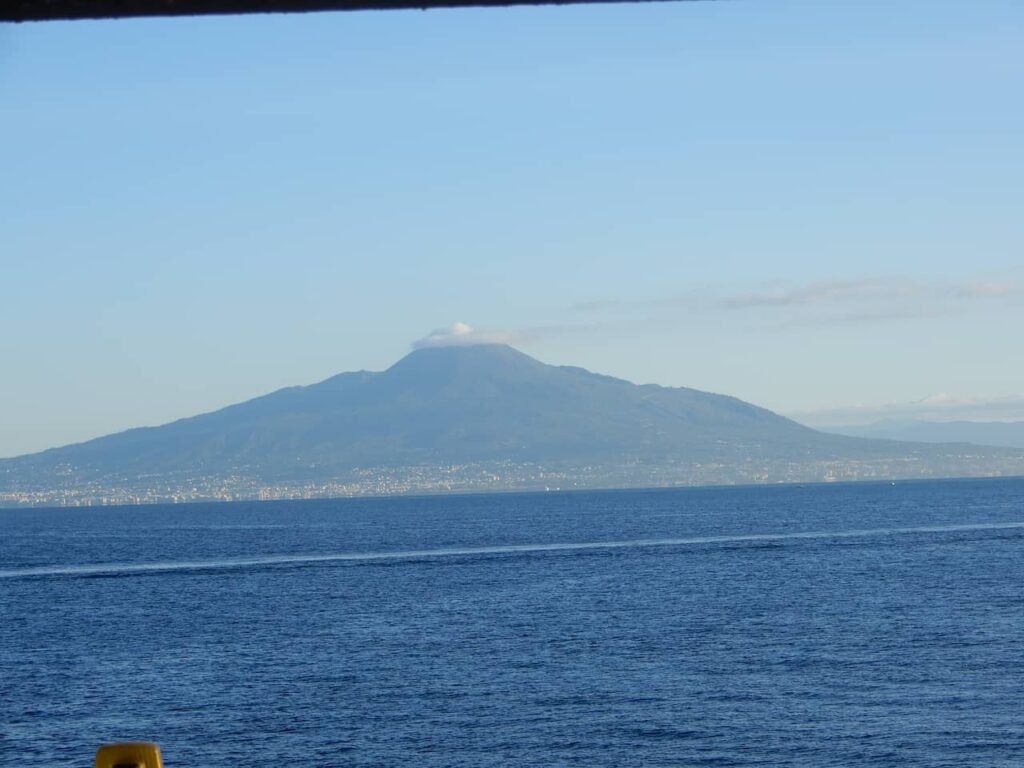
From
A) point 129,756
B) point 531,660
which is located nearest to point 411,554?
point 531,660

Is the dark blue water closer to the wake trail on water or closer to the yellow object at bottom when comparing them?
the wake trail on water

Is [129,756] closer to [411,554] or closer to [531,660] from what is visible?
[531,660]

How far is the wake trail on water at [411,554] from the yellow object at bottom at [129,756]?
385 ft

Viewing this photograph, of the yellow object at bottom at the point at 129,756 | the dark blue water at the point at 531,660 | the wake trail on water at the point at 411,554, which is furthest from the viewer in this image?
the wake trail on water at the point at 411,554

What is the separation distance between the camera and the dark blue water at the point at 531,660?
1720 inches

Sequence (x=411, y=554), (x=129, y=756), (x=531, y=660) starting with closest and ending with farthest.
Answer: (x=129, y=756)
(x=531, y=660)
(x=411, y=554)

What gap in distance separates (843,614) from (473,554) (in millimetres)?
59806

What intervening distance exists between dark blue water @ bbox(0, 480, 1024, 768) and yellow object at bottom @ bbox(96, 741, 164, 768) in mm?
34422

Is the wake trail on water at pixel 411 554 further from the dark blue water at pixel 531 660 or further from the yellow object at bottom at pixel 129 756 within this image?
the yellow object at bottom at pixel 129 756

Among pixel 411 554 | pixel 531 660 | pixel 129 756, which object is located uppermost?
pixel 129 756

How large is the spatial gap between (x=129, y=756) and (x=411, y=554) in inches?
4986

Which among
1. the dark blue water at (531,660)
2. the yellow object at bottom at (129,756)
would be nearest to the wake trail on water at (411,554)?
the dark blue water at (531,660)

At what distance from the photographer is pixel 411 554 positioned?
133 metres

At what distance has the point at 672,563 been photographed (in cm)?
11425
